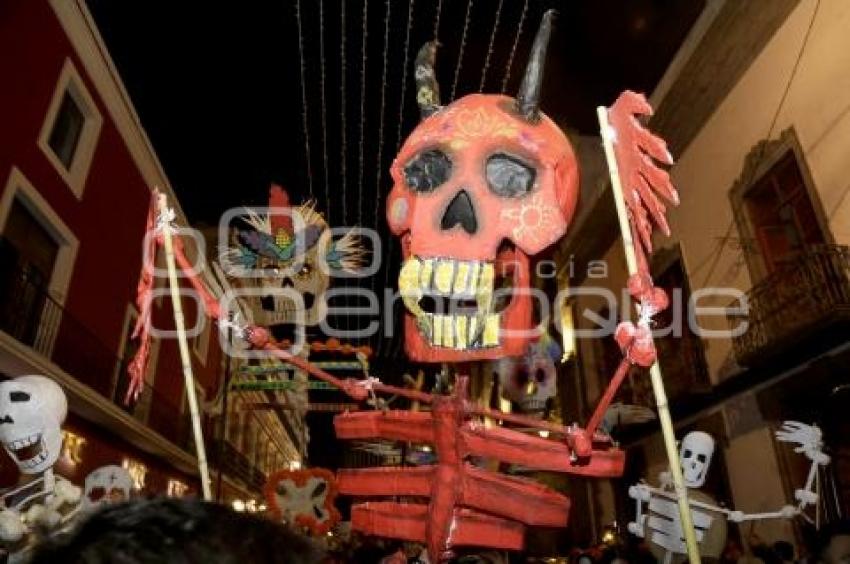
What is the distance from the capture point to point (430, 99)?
4488 millimetres

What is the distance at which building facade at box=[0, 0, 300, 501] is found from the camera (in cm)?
1265

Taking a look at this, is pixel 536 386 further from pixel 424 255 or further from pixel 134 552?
pixel 134 552

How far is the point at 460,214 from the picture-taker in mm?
3980

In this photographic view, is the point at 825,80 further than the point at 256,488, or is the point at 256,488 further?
the point at 256,488

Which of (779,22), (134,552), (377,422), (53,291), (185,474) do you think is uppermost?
(779,22)

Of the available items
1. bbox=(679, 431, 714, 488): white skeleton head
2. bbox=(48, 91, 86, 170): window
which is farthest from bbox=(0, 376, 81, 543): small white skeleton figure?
bbox=(48, 91, 86, 170): window

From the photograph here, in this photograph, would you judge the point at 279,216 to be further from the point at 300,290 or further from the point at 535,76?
the point at 535,76

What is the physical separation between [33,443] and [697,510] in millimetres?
4820

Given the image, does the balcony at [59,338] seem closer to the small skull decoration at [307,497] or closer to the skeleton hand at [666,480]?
the small skull decoration at [307,497]

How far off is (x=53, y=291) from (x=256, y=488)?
86.8 feet

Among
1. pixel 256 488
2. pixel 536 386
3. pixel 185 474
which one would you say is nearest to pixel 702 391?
pixel 536 386

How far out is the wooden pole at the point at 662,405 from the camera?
2.91 metres

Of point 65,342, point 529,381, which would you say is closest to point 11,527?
point 529,381

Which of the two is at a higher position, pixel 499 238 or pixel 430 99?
pixel 430 99
